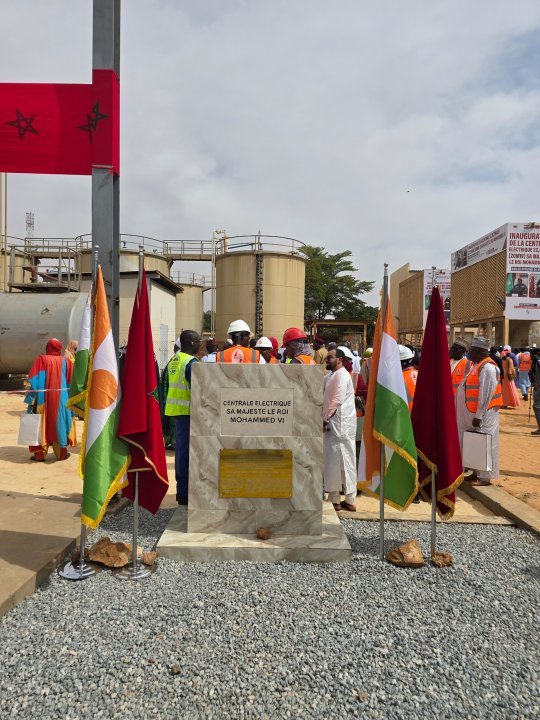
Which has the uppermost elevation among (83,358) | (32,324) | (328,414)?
(32,324)

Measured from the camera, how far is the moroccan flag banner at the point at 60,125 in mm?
4891

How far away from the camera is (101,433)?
3.63 meters

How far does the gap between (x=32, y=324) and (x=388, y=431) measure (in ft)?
41.1

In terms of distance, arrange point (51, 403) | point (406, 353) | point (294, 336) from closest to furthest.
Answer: point (294, 336)
point (406, 353)
point (51, 403)

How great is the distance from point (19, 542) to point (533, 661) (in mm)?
3733

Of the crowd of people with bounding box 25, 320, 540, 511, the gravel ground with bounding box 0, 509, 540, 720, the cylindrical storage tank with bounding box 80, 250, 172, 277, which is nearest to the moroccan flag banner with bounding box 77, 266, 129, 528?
the gravel ground with bounding box 0, 509, 540, 720

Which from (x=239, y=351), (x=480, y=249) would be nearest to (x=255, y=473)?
(x=239, y=351)

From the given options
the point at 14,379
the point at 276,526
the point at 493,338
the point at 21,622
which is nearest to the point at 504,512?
the point at 276,526

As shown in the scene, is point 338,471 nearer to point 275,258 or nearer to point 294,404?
point 294,404

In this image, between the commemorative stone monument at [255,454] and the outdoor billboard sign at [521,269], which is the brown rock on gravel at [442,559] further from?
the outdoor billboard sign at [521,269]

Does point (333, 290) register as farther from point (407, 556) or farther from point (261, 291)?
point (407, 556)

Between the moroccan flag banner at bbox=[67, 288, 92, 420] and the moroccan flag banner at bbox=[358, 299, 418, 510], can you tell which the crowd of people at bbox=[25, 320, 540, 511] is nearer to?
the moroccan flag banner at bbox=[358, 299, 418, 510]

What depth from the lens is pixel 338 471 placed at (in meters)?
5.27

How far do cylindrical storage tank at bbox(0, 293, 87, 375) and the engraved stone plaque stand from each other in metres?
10.5
